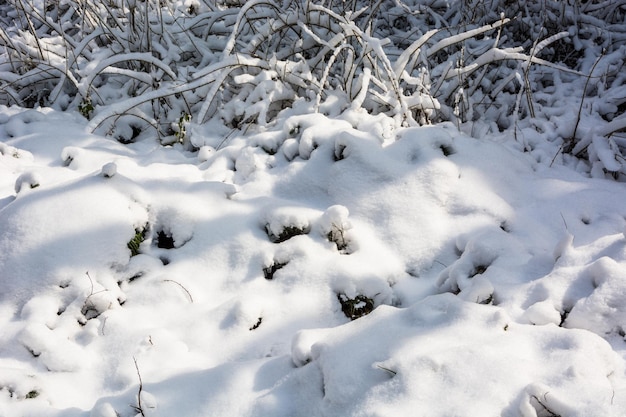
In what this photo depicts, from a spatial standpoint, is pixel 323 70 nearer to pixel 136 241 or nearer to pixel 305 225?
pixel 305 225

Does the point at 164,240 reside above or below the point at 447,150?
below

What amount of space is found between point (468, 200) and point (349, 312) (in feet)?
2.76

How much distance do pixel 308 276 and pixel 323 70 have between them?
174 centimetres

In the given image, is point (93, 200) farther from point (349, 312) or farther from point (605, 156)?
point (605, 156)

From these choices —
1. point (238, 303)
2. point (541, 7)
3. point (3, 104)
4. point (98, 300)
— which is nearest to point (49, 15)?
point (3, 104)

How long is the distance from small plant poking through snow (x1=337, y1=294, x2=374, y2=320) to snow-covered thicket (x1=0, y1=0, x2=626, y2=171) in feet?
3.87

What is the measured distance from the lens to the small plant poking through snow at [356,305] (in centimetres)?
182

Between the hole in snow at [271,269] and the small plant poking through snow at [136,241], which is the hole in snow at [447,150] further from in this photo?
the small plant poking through snow at [136,241]

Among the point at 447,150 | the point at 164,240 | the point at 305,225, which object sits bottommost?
the point at 164,240

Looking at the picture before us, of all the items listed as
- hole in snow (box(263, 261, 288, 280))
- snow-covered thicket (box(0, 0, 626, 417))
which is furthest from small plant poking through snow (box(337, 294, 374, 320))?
hole in snow (box(263, 261, 288, 280))

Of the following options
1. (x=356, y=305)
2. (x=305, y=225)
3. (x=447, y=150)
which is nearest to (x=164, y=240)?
(x=305, y=225)

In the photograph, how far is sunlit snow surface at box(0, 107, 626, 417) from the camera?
1325 millimetres

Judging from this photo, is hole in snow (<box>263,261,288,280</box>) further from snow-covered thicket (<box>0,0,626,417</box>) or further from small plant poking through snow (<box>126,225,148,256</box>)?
small plant poking through snow (<box>126,225,148,256</box>)

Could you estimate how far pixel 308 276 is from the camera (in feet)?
6.29
